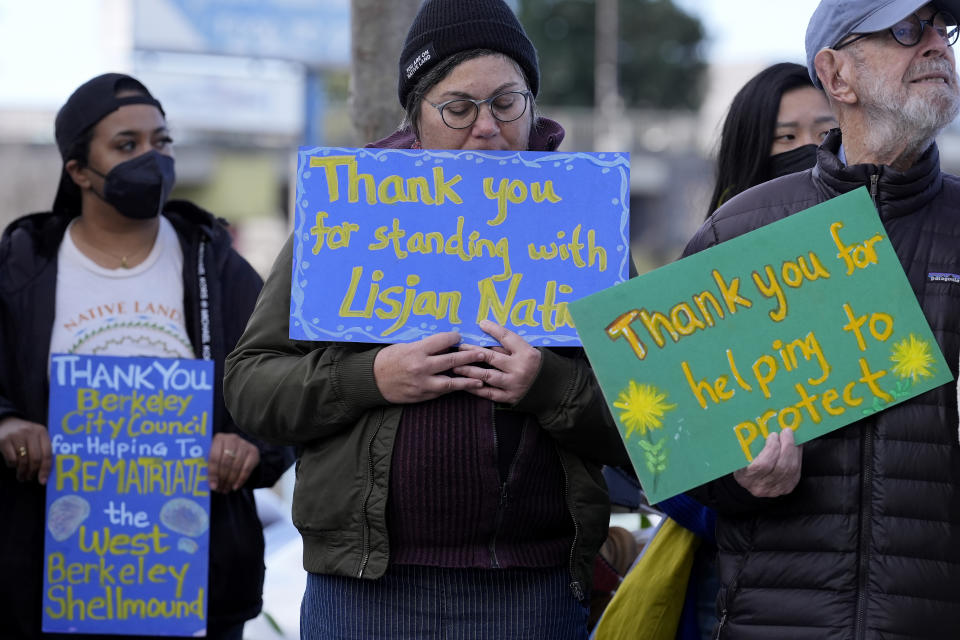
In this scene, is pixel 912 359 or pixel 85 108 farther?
pixel 85 108

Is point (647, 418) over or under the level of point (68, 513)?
over

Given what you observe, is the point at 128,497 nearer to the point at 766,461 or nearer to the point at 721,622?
the point at 721,622

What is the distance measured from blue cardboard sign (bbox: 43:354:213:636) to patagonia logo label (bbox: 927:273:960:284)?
1940mm

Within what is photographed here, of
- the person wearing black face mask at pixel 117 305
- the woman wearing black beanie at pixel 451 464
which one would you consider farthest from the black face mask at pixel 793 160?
the person wearing black face mask at pixel 117 305

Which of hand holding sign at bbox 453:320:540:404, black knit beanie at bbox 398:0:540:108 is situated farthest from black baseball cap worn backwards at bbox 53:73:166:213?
hand holding sign at bbox 453:320:540:404

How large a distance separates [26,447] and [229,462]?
20.6 inches

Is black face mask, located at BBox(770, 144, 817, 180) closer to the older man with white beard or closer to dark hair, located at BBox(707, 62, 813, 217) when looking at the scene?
dark hair, located at BBox(707, 62, 813, 217)

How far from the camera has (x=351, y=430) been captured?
2.59 m

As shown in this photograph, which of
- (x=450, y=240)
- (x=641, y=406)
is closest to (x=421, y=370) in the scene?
(x=450, y=240)

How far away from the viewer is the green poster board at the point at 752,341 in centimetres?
229

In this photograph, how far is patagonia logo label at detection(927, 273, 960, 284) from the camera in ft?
7.48

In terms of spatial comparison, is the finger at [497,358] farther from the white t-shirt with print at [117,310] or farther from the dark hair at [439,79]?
the white t-shirt with print at [117,310]

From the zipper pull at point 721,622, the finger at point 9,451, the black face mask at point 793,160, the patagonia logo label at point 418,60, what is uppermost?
the patagonia logo label at point 418,60

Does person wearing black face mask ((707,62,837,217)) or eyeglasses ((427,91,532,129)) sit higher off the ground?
person wearing black face mask ((707,62,837,217))
